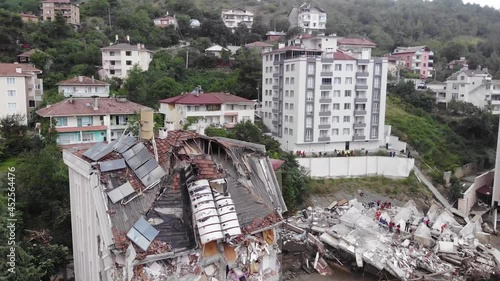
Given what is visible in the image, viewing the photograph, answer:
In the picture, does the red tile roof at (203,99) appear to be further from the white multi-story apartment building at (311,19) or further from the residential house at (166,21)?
the white multi-story apartment building at (311,19)

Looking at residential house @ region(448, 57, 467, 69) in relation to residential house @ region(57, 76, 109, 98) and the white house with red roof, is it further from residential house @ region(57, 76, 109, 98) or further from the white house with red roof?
residential house @ region(57, 76, 109, 98)

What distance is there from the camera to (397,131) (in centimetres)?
4506

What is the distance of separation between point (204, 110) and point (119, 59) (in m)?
17.4

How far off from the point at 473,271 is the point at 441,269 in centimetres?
175

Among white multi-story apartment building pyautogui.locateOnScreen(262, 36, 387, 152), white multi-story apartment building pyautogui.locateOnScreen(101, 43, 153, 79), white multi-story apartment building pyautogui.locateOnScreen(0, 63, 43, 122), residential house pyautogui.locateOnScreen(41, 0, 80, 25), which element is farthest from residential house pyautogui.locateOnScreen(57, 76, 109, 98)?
residential house pyautogui.locateOnScreen(41, 0, 80, 25)

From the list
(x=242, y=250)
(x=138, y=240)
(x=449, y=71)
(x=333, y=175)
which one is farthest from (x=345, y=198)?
(x=449, y=71)

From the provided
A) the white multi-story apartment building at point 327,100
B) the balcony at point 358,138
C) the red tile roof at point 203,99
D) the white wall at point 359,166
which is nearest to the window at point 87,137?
the red tile roof at point 203,99

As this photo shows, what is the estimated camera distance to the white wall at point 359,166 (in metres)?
35.6

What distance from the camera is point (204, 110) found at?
38000 millimetres

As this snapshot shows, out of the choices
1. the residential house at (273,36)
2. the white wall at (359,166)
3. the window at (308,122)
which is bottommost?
the white wall at (359,166)

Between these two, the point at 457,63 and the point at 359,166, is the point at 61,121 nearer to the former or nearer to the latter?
the point at 359,166

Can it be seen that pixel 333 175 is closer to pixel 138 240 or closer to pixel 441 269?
pixel 441 269

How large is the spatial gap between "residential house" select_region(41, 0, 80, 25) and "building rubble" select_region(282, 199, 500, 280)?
57733mm

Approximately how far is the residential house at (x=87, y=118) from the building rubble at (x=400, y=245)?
16460 mm
